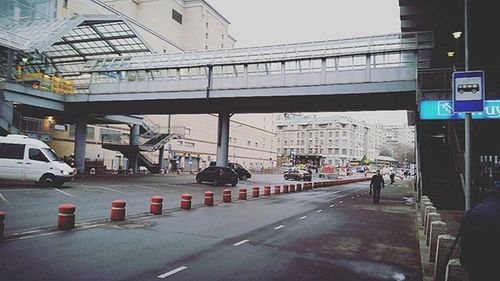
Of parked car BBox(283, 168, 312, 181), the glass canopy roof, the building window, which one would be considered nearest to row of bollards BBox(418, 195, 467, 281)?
the glass canopy roof

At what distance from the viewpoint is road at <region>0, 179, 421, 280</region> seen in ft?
21.8

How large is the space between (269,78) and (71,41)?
86.5 feet

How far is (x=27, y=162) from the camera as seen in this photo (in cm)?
2061

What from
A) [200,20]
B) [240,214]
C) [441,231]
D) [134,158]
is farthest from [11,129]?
[200,20]

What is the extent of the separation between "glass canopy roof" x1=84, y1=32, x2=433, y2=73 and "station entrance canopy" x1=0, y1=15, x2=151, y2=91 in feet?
13.6

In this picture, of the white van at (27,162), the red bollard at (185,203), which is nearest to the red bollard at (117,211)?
the red bollard at (185,203)

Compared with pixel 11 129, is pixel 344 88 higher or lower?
higher

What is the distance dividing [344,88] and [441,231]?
2061cm

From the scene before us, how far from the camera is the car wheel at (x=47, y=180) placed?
21016mm

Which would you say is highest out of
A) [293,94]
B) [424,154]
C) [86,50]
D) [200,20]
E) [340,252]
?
[200,20]

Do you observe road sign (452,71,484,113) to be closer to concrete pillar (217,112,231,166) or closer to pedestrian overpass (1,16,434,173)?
pedestrian overpass (1,16,434,173)

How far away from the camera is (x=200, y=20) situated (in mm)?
82250

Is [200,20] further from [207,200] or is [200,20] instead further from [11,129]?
[207,200]

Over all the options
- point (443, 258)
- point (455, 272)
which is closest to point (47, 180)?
point (443, 258)
